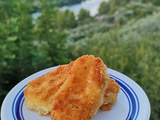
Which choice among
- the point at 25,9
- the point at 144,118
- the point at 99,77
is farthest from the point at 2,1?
the point at 144,118

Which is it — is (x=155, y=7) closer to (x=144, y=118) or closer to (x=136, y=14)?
(x=136, y=14)

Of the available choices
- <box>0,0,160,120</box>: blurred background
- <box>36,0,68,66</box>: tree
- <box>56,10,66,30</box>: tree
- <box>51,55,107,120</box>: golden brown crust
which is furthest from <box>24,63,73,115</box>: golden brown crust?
<box>56,10,66,30</box>: tree

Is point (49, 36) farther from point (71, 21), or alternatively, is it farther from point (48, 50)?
point (71, 21)

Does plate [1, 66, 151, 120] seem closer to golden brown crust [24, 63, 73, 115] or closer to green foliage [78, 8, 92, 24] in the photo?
golden brown crust [24, 63, 73, 115]

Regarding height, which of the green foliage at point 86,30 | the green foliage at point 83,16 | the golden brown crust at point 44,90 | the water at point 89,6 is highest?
the water at point 89,6

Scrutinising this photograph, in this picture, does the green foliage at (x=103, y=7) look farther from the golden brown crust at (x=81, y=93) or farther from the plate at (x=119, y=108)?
the golden brown crust at (x=81, y=93)

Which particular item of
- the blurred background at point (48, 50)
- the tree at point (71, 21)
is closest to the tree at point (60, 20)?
the tree at point (71, 21)
